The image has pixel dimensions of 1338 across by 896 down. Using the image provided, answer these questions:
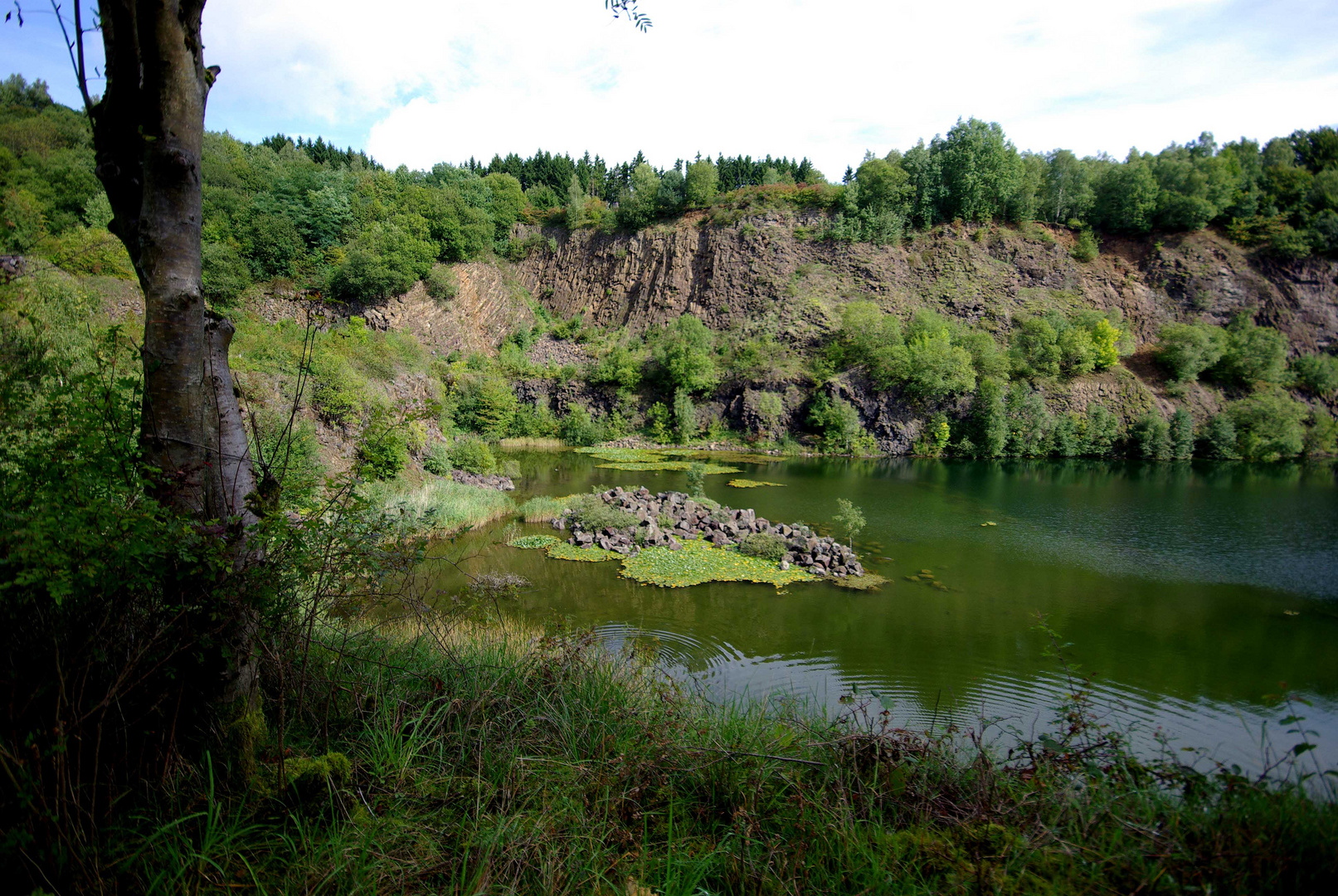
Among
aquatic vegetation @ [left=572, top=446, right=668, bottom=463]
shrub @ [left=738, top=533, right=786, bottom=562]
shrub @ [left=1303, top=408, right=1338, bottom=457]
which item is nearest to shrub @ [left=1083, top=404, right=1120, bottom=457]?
shrub @ [left=1303, top=408, right=1338, bottom=457]

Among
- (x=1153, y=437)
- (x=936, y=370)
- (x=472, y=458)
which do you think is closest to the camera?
(x=472, y=458)

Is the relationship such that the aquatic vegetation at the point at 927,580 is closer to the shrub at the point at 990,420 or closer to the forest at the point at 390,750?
the forest at the point at 390,750

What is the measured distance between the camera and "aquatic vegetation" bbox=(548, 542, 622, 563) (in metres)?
12.8

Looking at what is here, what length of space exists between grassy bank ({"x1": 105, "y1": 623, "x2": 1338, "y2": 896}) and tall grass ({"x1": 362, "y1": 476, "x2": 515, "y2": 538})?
9.10m

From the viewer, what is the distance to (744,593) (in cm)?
1100

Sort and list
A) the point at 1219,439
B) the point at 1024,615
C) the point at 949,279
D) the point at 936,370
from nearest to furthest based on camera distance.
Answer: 1. the point at 1024,615
2. the point at 1219,439
3. the point at 936,370
4. the point at 949,279

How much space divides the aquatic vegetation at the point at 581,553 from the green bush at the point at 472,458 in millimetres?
8329

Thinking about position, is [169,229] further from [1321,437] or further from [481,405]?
[1321,437]

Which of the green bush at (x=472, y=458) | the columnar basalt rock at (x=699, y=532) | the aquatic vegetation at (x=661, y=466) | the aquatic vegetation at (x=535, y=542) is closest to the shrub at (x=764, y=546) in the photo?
the columnar basalt rock at (x=699, y=532)

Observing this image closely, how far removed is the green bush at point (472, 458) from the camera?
66.5 ft

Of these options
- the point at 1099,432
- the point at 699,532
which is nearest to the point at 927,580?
the point at 699,532

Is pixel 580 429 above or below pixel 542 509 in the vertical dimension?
above

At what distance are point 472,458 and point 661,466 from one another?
9.48 metres

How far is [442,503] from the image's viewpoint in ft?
48.9
